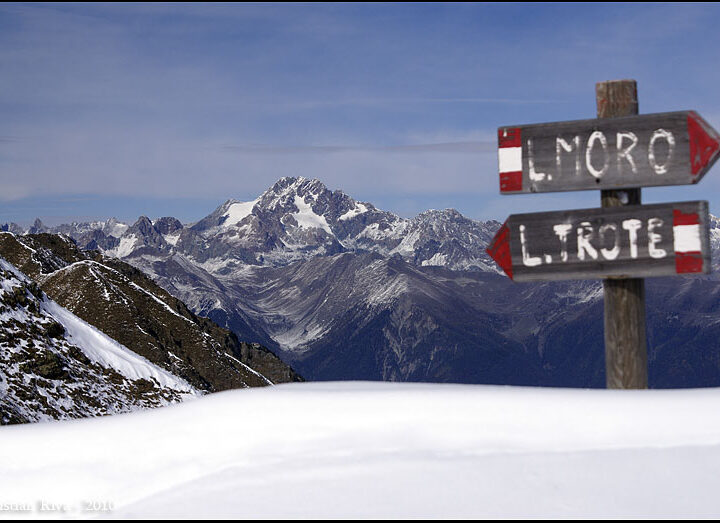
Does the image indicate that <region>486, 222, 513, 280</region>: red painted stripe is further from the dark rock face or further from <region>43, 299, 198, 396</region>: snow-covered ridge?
the dark rock face

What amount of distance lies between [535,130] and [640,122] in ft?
5.00

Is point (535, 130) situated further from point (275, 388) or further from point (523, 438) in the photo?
point (275, 388)

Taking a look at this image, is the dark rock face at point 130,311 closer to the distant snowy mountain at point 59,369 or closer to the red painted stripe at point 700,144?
the distant snowy mountain at point 59,369

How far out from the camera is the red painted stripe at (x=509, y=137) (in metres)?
12.2

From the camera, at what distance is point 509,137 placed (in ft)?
40.2

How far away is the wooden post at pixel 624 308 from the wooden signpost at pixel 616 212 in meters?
0.01

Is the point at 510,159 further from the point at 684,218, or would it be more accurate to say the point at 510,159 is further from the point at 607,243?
the point at 684,218

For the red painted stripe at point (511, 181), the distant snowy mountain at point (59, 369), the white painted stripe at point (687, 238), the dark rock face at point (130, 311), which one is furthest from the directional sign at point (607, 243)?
the dark rock face at point (130, 311)

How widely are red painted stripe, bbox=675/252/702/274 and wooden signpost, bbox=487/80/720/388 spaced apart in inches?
0.6

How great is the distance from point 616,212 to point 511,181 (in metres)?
1.63

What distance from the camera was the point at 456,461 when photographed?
9836 millimetres

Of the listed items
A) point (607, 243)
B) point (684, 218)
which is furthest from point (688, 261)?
point (607, 243)

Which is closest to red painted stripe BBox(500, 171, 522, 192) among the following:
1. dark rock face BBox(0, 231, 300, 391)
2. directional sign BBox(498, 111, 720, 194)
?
directional sign BBox(498, 111, 720, 194)

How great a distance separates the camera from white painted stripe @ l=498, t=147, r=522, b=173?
12156mm
